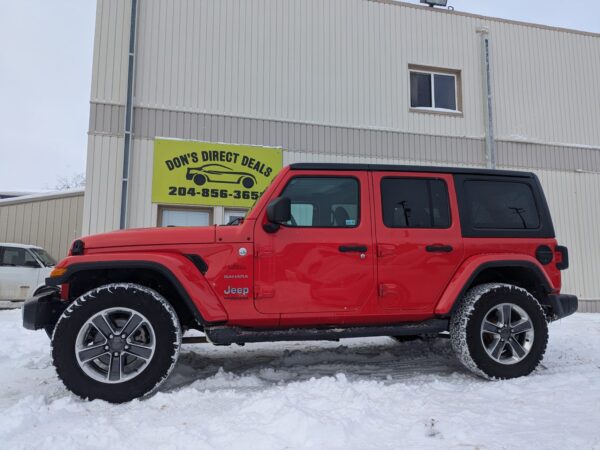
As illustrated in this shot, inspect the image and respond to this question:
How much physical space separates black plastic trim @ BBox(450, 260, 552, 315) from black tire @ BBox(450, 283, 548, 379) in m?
0.13

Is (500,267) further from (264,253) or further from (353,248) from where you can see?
(264,253)

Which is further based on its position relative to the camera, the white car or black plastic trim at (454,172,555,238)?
the white car

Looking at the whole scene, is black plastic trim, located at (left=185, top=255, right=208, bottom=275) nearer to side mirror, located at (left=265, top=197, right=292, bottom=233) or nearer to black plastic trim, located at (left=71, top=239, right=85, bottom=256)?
side mirror, located at (left=265, top=197, right=292, bottom=233)

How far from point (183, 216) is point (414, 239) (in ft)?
20.3

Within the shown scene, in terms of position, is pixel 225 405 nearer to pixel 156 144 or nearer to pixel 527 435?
pixel 527 435

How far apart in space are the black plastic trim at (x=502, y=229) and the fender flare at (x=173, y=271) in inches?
96.0

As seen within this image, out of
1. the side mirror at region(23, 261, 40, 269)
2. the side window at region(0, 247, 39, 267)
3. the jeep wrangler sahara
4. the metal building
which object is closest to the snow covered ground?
the jeep wrangler sahara

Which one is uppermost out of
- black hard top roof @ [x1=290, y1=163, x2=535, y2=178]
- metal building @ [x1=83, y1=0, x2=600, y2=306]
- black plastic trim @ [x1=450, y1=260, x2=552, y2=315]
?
metal building @ [x1=83, y1=0, x2=600, y2=306]

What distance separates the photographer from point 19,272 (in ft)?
32.4

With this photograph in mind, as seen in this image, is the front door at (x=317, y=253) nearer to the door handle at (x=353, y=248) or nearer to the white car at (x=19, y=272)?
the door handle at (x=353, y=248)

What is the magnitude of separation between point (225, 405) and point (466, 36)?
11.0 meters

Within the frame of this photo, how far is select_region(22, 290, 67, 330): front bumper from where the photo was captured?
345cm

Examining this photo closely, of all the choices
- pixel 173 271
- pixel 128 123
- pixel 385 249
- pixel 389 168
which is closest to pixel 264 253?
pixel 173 271

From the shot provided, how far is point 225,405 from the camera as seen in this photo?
3180mm
